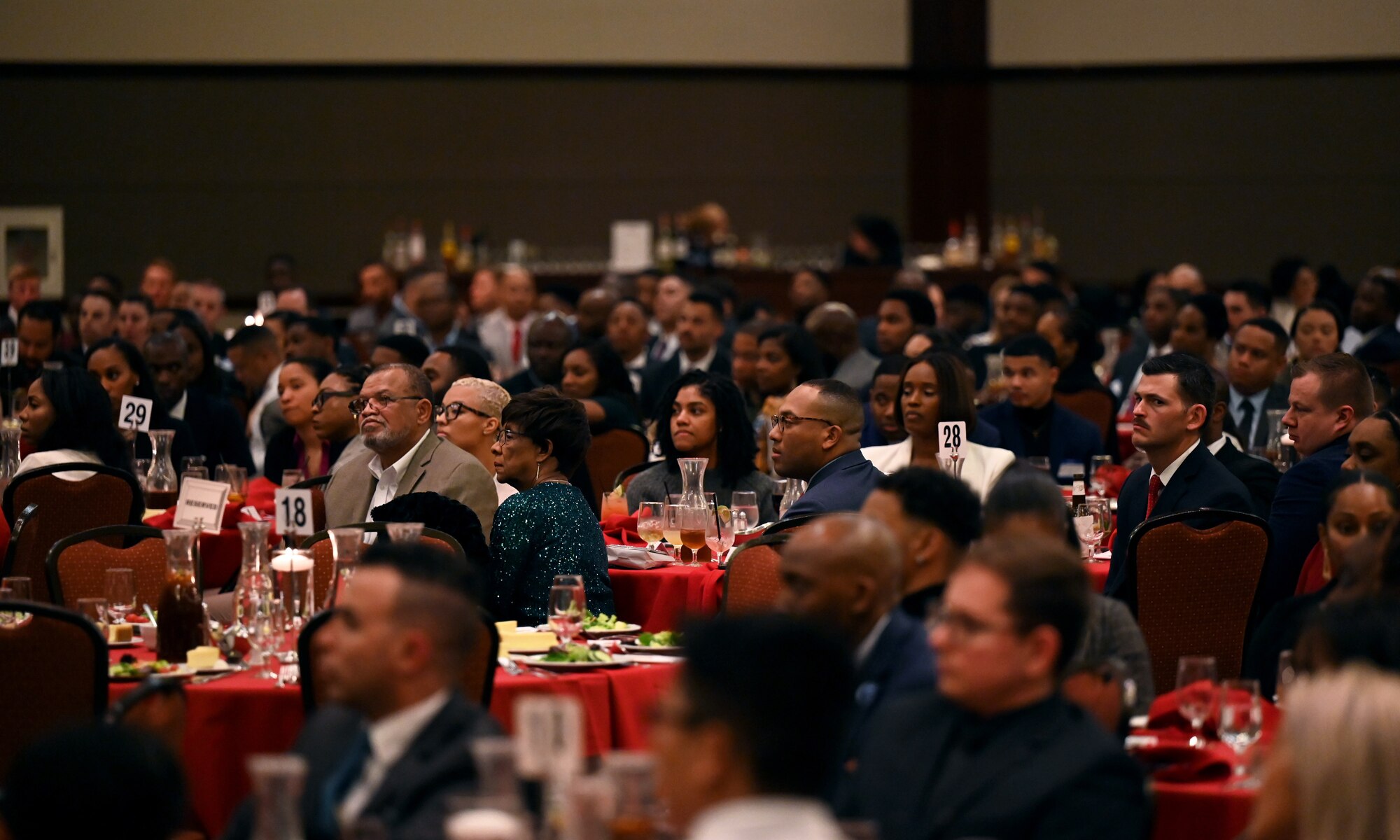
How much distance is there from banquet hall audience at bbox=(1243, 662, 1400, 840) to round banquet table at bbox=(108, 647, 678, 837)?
81.1 inches

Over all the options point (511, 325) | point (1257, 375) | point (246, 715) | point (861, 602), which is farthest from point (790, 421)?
point (511, 325)

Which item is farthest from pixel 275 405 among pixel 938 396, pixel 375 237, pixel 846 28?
pixel 846 28

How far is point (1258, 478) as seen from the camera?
20.9 ft

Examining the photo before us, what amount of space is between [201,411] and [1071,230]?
11.5 metres

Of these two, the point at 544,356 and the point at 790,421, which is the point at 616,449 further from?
the point at 790,421

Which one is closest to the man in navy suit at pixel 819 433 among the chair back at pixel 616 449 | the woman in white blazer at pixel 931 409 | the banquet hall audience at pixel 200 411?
the woman in white blazer at pixel 931 409

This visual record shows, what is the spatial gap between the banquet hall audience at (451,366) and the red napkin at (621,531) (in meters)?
1.50

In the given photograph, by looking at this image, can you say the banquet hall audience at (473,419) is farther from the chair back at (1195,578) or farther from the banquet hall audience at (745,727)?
the banquet hall audience at (745,727)

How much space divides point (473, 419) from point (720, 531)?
102 cm

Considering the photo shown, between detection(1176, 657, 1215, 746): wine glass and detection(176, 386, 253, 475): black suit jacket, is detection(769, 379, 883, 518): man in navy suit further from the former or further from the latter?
detection(176, 386, 253, 475): black suit jacket

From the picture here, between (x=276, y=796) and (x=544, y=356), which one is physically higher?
(x=544, y=356)

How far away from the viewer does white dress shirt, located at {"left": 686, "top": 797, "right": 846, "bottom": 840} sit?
2.33 metres

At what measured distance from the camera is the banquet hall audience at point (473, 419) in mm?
6516

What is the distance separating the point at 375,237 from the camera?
687 inches
